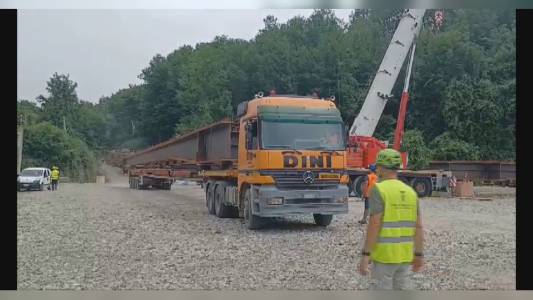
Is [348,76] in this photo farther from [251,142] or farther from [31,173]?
[31,173]

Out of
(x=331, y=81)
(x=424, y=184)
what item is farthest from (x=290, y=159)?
(x=424, y=184)

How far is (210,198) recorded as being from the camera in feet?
40.3

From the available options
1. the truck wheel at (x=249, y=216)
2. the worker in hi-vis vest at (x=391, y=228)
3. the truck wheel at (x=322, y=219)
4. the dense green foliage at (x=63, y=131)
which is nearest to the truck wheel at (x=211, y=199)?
the truck wheel at (x=249, y=216)

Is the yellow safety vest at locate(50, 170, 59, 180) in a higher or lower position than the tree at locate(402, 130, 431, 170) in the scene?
lower

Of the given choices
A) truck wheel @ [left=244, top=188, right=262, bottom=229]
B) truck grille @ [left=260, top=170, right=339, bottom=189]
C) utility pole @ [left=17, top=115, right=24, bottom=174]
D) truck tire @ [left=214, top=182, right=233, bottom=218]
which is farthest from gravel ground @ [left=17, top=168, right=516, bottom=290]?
truck grille @ [left=260, top=170, right=339, bottom=189]

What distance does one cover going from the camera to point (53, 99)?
8.74m

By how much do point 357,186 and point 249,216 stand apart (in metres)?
3.17

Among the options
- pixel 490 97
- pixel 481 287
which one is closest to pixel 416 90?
pixel 490 97

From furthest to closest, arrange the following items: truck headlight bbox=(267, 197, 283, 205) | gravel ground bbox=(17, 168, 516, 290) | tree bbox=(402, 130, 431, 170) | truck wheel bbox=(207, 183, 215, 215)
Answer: truck wheel bbox=(207, 183, 215, 215) < tree bbox=(402, 130, 431, 170) < truck headlight bbox=(267, 197, 283, 205) < gravel ground bbox=(17, 168, 516, 290)

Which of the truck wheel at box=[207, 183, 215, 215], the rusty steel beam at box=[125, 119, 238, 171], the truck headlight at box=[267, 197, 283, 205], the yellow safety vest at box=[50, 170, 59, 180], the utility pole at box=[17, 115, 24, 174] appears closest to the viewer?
the utility pole at box=[17, 115, 24, 174]

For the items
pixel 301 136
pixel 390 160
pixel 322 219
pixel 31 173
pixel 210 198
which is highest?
pixel 301 136

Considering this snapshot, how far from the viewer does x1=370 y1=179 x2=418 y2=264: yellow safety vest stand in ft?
13.9

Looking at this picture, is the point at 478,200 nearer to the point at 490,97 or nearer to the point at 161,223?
the point at 490,97

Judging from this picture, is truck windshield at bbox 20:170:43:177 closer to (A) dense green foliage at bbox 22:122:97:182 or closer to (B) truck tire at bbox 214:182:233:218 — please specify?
(A) dense green foliage at bbox 22:122:97:182
